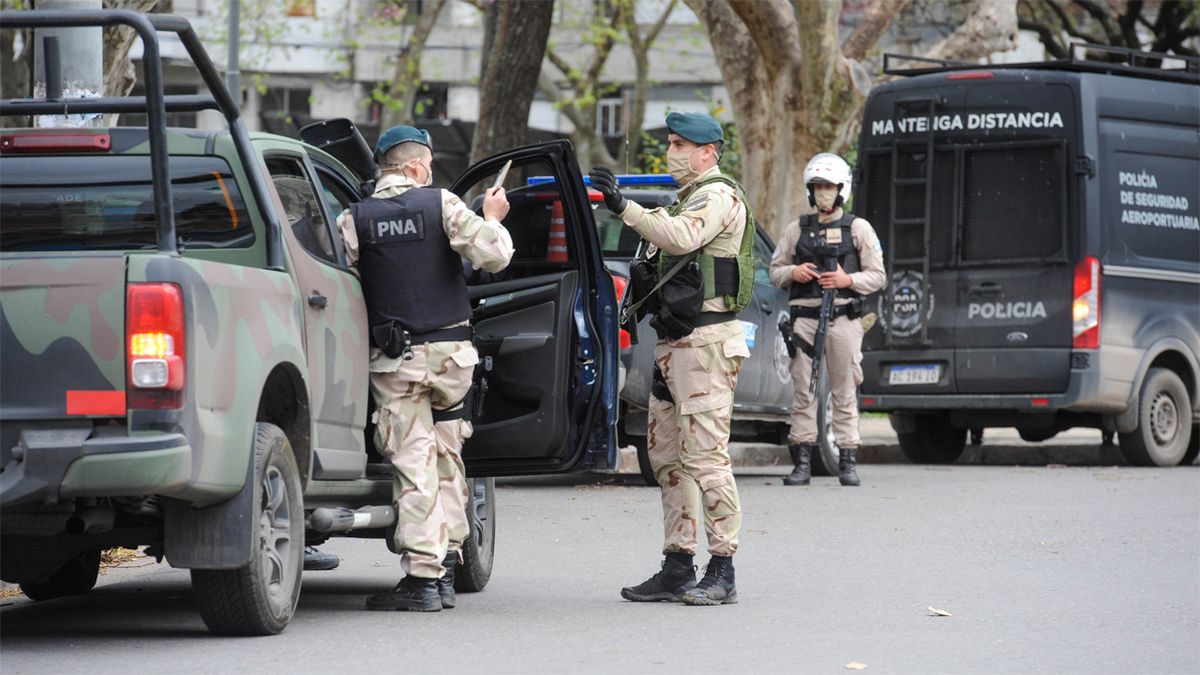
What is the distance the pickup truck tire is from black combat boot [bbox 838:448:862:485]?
6.96m

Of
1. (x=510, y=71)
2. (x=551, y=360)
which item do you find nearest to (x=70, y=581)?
(x=551, y=360)

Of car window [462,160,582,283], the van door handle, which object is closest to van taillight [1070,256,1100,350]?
the van door handle

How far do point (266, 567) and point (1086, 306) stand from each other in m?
9.58

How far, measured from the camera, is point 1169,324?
50.8 feet

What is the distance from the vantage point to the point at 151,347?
566 centimetres

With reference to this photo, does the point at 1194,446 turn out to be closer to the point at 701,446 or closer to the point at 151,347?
the point at 701,446

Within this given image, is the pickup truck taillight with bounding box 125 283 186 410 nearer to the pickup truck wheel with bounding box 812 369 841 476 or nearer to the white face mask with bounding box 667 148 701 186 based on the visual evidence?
the white face mask with bounding box 667 148 701 186

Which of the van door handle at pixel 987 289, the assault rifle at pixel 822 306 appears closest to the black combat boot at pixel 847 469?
the assault rifle at pixel 822 306

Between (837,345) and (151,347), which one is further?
(837,345)

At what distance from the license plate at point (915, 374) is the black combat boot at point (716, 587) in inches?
310

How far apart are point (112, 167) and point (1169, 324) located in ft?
35.5

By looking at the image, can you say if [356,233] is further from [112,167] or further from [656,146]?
[656,146]

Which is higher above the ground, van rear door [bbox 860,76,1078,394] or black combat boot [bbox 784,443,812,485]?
van rear door [bbox 860,76,1078,394]

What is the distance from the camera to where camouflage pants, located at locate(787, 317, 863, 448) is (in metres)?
13.0
